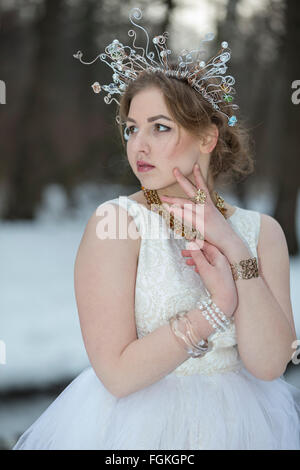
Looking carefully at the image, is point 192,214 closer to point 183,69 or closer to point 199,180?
point 199,180

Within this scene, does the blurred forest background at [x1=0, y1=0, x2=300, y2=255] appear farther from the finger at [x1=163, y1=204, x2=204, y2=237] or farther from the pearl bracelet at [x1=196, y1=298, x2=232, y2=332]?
the pearl bracelet at [x1=196, y1=298, x2=232, y2=332]

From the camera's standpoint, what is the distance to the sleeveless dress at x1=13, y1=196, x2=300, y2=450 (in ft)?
4.70

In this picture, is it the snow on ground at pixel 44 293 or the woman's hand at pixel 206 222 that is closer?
the woman's hand at pixel 206 222

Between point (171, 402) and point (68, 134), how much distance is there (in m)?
7.65

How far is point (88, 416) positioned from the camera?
1501 millimetres

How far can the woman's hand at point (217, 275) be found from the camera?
140 centimetres

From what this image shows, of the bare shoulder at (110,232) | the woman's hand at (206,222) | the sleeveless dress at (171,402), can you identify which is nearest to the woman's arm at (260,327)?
the woman's hand at (206,222)

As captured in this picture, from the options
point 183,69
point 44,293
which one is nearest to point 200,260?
point 183,69

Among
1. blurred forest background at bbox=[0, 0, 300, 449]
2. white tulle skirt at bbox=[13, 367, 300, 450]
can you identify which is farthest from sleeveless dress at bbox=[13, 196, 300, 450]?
blurred forest background at bbox=[0, 0, 300, 449]

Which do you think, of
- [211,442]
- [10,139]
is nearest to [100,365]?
[211,442]

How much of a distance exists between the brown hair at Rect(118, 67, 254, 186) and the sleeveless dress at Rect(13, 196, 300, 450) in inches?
12.0

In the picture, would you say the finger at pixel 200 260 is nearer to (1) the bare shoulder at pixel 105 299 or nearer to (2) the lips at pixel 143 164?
(1) the bare shoulder at pixel 105 299

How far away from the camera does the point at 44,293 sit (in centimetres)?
518

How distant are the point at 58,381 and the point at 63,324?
871 mm
